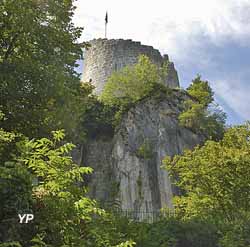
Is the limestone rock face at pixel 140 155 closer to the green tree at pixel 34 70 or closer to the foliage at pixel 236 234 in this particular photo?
the foliage at pixel 236 234

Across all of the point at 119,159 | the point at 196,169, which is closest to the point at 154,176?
the point at 119,159

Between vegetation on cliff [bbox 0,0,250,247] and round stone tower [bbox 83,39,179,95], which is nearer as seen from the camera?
vegetation on cliff [bbox 0,0,250,247]

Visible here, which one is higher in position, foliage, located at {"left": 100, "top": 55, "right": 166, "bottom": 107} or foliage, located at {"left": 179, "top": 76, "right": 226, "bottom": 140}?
foliage, located at {"left": 100, "top": 55, "right": 166, "bottom": 107}

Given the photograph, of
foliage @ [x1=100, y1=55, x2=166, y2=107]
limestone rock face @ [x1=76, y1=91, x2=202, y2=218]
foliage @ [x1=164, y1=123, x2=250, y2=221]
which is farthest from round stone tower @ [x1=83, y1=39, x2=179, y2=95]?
foliage @ [x1=164, y1=123, x2=250, y2=221]

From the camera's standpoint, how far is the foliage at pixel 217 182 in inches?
488

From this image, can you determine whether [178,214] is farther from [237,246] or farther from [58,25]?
[58,25]

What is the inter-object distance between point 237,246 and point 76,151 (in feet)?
40.2

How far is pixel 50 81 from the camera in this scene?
10289mm

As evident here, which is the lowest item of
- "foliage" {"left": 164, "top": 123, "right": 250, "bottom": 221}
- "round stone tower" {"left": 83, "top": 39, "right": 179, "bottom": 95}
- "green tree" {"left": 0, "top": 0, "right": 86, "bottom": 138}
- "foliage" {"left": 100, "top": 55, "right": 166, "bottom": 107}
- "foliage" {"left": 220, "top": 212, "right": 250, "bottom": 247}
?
"foliage" {"left": 220, "top": 212, "right": 250, "bottom": 247}

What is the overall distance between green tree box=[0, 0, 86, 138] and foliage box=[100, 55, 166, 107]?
38.5ft

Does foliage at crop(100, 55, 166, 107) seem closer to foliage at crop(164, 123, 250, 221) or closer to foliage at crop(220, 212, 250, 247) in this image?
foliage at crop(164, 123, 250, 221)

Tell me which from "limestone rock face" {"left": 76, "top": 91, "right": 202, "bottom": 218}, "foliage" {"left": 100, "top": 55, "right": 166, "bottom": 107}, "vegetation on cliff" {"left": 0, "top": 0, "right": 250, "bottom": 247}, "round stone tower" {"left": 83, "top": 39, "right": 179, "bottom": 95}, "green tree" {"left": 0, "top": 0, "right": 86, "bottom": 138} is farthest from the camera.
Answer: "round stone tower" {"left": 83, "top": 39, "right": 179, "bottom": 95}

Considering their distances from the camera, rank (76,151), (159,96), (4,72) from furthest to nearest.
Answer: (159,96) < (76,151) < (4,72)

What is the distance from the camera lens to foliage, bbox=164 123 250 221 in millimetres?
12383
